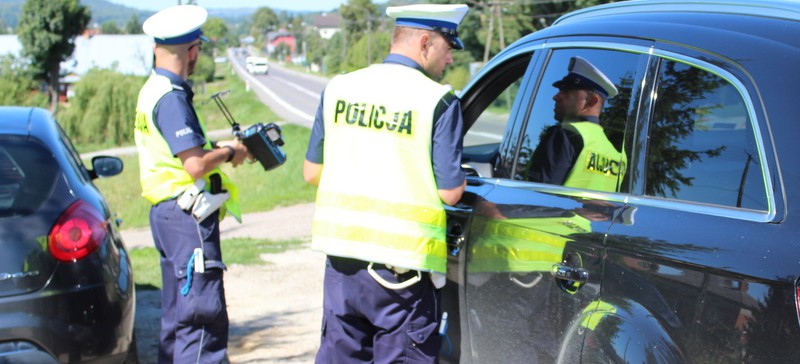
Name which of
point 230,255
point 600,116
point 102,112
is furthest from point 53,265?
point 102,112

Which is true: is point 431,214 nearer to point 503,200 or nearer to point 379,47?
point 503,200

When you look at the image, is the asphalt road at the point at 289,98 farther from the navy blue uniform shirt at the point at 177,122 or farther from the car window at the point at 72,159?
the navy blue uniform shirt at the point at 177,122

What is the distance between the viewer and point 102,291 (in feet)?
13.1

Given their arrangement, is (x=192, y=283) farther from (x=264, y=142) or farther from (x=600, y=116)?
(x=600, y=116)

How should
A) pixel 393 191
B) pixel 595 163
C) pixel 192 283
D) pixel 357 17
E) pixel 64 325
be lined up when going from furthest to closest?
pixel 357 17
pixel 192 283
pixel 64 325
pixel 393 191
pixel 595 163

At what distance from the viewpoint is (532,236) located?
3.10 metres

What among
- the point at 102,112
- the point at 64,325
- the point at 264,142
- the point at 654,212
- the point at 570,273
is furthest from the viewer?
the point at 102,112

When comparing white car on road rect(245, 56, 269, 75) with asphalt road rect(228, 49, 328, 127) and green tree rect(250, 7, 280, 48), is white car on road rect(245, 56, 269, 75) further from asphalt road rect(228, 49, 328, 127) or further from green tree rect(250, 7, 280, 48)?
green tree rect(250, 7, 280, 48)

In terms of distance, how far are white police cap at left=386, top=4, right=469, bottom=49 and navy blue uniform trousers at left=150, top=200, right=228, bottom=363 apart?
5.09 ft

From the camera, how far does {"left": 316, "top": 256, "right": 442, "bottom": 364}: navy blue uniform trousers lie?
3.26m

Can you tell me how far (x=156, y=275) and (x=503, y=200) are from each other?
5726 millimetres

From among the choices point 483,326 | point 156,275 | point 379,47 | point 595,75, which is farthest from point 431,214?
point 379,47

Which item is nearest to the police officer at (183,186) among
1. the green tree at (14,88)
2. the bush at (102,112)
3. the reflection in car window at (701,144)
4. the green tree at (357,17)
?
the reflection in car window at (701,144)

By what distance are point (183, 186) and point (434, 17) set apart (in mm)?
1643
